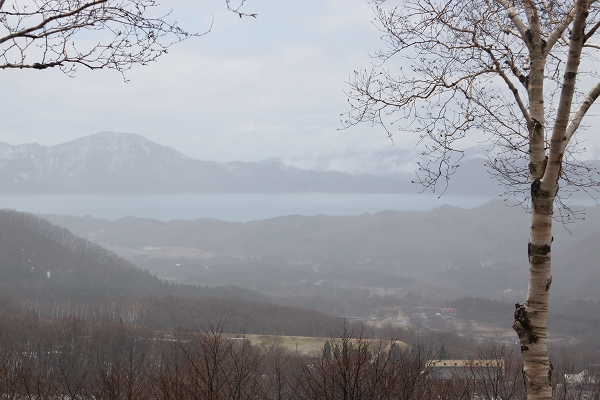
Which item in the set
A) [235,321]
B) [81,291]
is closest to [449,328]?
[235,321]

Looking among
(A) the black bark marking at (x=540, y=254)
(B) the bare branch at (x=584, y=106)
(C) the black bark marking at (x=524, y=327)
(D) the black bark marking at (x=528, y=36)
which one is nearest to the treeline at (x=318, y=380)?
(C) the black bark marking at (x=524, y=327)

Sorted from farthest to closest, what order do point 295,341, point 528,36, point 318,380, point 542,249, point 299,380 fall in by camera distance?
point 295,341 < point 318,380 < point 299,380 < point 528,36 < point 542,249

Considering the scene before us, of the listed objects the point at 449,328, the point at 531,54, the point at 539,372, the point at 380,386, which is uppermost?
the point at 531,54

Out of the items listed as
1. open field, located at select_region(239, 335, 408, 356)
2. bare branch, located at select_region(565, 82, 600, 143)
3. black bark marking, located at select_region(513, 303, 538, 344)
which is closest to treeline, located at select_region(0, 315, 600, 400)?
black bark marking, located at select_region(513, 303, 538, 344)

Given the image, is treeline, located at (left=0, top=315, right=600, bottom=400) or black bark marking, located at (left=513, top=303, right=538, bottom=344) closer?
black bark marking, located at (left=513, top=303, right=538, bottom=344)

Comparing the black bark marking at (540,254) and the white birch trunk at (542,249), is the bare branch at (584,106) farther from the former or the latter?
the black bark marking at (540,254)

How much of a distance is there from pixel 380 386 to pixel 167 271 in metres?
164

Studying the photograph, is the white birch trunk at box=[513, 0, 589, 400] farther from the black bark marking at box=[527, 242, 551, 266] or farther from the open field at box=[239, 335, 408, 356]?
the open field at box=[239, 335, 408, 356]

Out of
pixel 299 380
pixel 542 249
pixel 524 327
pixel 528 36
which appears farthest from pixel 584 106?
pixel 299 380

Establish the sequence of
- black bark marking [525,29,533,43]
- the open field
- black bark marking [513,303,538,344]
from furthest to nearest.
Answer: the open field
black bark marking [525,29,533,43]
black bark marking [513,303,538,344]

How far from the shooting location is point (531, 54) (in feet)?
17.0

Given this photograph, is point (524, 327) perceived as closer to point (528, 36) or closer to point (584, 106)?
point (584, 106)

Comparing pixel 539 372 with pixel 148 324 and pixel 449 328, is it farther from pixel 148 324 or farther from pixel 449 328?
pixel 449 328

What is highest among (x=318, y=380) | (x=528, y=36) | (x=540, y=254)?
(x=528, y=36)
